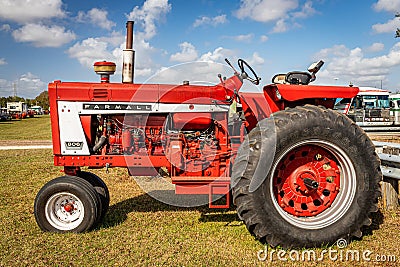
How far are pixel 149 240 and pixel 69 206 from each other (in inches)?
41.1

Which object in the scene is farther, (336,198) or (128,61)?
(128,61)

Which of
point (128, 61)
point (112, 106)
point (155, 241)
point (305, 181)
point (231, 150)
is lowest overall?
point (155, 241)

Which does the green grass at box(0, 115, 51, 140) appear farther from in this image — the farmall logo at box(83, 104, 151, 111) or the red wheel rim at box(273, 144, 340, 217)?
the red wheel rim at box(273, 144, 340, 217)

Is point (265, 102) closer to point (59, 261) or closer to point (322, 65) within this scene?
point (322, 65)

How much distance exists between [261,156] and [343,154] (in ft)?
3.08

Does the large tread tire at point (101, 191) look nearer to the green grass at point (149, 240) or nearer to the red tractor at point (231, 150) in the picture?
the red tractor at point (231, 150)

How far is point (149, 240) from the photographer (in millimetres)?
4250

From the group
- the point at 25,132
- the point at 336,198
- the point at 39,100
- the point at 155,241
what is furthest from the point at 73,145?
the point at 39,100

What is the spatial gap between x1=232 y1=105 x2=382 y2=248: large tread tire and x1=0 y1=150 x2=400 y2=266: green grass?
224mm

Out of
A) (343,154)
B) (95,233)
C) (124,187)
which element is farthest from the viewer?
(124,187)

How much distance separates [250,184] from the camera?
3.89 metres

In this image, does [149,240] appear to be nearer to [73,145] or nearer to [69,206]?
[69,206]

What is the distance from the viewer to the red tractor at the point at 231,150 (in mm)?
3961

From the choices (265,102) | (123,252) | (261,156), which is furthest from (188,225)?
(265,102)
